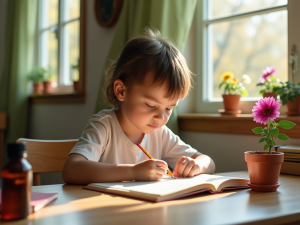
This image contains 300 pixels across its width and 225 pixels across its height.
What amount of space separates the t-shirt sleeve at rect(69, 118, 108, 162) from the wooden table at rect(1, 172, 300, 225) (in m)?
0.25

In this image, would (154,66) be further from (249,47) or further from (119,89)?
(249,47)

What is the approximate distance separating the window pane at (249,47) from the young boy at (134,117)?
2.22 feet

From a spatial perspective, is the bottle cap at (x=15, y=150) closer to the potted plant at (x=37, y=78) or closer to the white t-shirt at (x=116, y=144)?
the white t-shirt at (x=116, y=144)

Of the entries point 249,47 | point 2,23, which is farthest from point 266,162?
point 2,23

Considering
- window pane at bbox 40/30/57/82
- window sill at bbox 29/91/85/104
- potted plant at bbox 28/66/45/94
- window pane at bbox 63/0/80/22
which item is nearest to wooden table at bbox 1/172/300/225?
window sill at bbox 29/91/85/104

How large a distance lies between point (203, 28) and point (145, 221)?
168cm

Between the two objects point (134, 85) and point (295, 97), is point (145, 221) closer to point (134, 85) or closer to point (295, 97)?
point (134, 85)

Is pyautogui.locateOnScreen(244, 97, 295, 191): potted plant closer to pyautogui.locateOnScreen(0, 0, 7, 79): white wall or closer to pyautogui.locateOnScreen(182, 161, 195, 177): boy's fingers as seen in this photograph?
pyautogui.locateOnScreen(182, 161, 195, 177): boy's fingers

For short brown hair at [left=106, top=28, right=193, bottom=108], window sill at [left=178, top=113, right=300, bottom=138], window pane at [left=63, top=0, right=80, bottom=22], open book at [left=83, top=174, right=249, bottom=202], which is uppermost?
window pane at [left=63, top=0, right=80, bottom=22]

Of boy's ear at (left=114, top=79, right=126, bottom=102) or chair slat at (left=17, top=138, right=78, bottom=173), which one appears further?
chair slat at (left=17, top=138, right=78, bottom=173)

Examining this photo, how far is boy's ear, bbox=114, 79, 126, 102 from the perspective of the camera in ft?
4.63

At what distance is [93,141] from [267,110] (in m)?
0.61

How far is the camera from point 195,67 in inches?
88.7

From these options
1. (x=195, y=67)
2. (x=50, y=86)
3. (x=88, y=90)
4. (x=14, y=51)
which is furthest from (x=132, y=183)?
(x=14, y=51)
